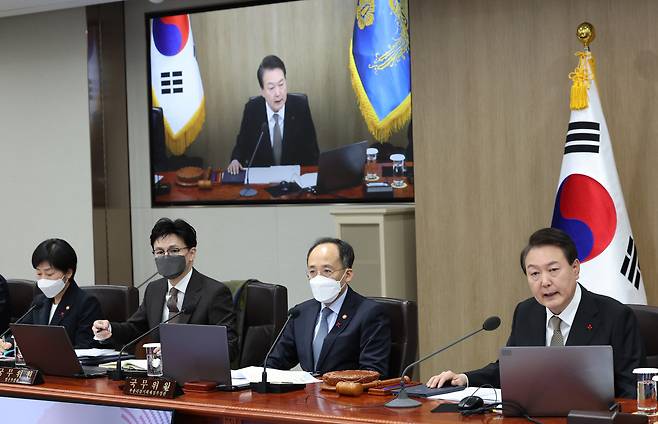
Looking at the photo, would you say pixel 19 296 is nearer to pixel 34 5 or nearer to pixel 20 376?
pixel 20 376

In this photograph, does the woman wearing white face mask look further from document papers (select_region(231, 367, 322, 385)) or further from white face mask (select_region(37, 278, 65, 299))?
document papers (select_region(231, 367, 322, 385))

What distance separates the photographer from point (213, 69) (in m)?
7.45

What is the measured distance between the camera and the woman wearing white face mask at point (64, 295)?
5199 mm

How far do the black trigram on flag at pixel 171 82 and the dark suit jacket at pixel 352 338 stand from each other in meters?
3.45

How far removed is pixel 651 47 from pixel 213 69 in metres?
3.20

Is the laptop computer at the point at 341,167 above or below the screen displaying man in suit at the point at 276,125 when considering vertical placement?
below

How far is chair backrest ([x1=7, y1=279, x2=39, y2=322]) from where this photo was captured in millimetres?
6000

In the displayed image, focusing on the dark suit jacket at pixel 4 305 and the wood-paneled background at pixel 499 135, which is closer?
the wood-paneled background at pixel 499 135

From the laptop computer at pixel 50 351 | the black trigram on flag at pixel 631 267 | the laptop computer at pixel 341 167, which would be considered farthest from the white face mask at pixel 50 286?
the black trigram on flag at pixel 631 267

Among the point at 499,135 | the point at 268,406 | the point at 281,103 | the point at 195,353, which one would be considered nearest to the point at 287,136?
the point at 281,103

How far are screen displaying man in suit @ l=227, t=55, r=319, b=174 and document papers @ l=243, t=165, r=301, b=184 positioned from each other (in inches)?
1.3

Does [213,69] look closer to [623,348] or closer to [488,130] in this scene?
[488,130]

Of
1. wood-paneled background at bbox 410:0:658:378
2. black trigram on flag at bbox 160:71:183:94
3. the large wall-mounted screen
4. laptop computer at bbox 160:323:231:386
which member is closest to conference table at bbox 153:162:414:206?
the large wall-mounted screen

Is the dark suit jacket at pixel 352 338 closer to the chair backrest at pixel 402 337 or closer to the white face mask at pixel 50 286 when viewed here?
the chair backrest at pixel 402 337
